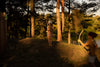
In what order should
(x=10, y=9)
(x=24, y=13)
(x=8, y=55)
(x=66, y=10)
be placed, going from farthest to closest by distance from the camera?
(x=24, y=13) < (x=10, y=9) < (x=66, y=10) < (x=8, y=55)

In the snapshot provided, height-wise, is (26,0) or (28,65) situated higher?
(26,0)

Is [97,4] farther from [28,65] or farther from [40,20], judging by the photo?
[28,65]

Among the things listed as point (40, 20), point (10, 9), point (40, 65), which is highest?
point (10, 9)

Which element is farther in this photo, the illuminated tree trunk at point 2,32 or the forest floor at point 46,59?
the illuminated tree trunk at point 2,32

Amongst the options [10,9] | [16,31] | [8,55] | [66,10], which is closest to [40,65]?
[8,55]

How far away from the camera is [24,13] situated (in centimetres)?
2730

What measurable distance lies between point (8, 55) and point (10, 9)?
757 inches

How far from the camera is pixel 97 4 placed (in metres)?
24.7

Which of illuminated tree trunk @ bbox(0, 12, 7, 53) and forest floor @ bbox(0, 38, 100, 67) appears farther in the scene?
illuminated tree trunk @ bbox(0, 12, 7, 53)

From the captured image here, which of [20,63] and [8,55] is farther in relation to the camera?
[8,55]

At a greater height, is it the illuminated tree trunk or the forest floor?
the illuminated tree trunk

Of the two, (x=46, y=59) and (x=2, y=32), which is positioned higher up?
(x=2, y=32)

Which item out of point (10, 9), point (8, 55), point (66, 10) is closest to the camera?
point (8, 55)

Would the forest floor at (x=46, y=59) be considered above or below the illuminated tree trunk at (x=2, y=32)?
below
